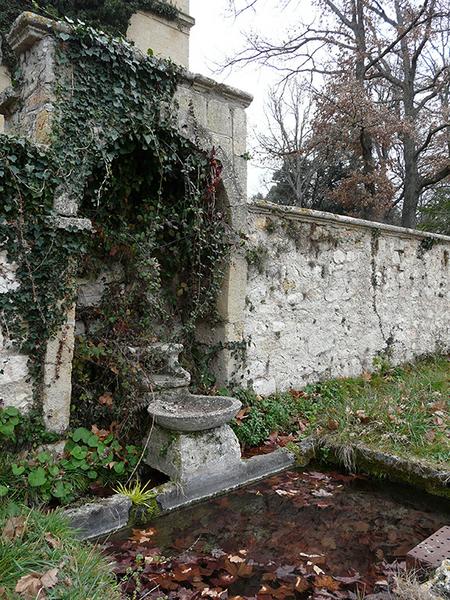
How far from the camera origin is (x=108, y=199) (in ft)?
14.6

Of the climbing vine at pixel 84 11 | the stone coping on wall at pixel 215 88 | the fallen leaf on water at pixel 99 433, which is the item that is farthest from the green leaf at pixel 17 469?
the climbing vine at pixel 84 11

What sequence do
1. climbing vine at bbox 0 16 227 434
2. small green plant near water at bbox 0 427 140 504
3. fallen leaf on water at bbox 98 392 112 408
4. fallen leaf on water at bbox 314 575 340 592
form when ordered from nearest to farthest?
fallen leaf on water at bbox 314 575 340 592, small green plant near water at bbox 0 427 140 504, climbing vine at bbox 0 16 227 434, fallen leaf on water at bbox 98 392 112 408

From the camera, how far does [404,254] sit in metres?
7.18

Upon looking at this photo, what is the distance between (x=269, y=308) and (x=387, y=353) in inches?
101

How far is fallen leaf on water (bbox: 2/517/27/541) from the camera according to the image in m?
2.31

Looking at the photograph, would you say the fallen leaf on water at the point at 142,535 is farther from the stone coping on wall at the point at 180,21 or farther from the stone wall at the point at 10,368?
the stone coping on wall at the point at 180,21

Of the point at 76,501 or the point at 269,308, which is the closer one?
the point at 76,501

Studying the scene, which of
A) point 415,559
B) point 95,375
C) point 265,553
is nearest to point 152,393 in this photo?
point 95,375

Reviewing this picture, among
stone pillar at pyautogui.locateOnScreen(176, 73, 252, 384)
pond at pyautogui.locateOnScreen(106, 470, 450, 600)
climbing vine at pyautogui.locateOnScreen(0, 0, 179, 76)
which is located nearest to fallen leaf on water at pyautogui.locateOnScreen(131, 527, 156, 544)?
pond at pyautogui.locateOnScreen(106, 470, 450, 600)

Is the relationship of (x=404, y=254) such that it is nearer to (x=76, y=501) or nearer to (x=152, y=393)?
(x=152, y=393)

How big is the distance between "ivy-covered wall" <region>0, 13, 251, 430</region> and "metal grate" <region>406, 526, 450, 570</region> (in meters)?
2.48

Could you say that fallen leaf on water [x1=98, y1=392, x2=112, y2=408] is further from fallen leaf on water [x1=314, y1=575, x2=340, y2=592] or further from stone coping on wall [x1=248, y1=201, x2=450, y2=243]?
stone coping on wall [x1=248, y1=201, x2=450, y2=243]

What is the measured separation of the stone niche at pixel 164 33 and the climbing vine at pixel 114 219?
295 inches

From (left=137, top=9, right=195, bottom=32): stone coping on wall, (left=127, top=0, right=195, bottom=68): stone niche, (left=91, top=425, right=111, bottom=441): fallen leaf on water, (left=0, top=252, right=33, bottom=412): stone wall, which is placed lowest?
(left=91, top=425, right=111, bottom=441): fallen leaf on water
